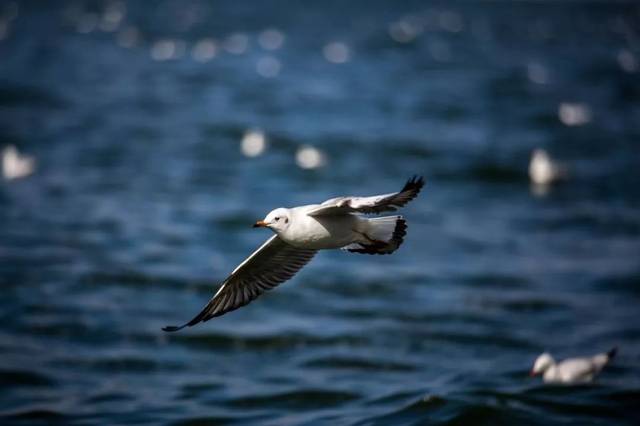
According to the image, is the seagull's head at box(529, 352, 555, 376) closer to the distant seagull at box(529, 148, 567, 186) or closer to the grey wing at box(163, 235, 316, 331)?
the grey wing at box(163, 235, 316, 331)

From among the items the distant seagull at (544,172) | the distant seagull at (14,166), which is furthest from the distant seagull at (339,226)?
the distant seagull at (544,172)

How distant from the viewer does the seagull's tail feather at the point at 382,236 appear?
6.38 meters

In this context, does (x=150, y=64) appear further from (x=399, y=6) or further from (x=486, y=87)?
(x=399, y=6)

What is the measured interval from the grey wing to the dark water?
2.28 meters

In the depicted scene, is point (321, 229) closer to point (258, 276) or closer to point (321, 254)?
point (258, 276)

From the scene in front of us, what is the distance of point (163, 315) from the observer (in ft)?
42.6

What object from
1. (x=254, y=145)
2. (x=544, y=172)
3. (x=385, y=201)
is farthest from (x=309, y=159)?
(x=385, y=201)

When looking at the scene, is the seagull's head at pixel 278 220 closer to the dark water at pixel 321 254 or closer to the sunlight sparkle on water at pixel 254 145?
the dark water at pixel 321 254

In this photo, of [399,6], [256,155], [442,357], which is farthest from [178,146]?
[399,6]

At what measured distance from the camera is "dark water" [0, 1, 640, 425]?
10.2 metres

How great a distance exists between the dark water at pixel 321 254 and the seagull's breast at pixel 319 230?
116 inches

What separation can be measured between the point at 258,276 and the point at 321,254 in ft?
28.8

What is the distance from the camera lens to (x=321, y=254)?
16125mm

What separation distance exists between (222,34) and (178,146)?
→ 23.4 meters
